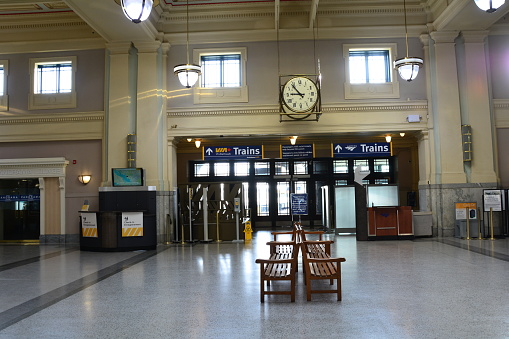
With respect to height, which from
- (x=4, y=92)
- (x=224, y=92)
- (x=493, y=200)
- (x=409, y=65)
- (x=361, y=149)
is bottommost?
(x=493, y=200)

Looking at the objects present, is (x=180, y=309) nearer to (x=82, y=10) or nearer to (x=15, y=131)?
(x=82, y=10)

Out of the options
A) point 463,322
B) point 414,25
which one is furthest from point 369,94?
point 463,322

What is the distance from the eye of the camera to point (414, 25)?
12969 mm

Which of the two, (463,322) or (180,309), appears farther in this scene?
(180,309)

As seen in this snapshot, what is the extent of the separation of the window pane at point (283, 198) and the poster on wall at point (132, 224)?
26.9 ft

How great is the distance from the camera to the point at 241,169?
18.6 m

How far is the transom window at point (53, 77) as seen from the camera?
13609 millimetres

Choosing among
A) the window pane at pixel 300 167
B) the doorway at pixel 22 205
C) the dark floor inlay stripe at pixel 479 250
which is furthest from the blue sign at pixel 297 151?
the doorway at pixel 22 205

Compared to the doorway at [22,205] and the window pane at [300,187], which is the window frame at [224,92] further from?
the window pane at [300,187]

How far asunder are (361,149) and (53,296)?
9506 mm

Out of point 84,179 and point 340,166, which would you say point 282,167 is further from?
point 84,179

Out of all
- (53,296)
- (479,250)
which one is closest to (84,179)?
(53,296)

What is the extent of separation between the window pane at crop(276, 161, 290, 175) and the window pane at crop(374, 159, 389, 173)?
351 centimetres

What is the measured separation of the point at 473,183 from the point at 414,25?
4723 mm
